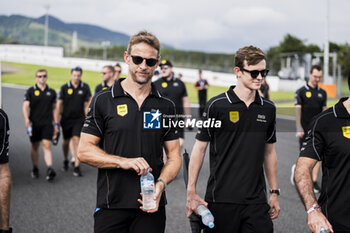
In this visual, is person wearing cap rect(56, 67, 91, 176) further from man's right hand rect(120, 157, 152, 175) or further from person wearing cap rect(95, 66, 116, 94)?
man's right hand rect(120, 157, 152, 175)

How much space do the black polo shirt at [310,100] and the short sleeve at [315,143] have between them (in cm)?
545

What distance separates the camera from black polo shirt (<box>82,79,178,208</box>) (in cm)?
321

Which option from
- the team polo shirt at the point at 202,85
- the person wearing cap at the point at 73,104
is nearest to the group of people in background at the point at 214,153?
the person wearing cap at the point at 73,104

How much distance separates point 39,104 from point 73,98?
2.31 ft

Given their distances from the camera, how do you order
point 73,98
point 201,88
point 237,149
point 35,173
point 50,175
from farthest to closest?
point 201,88, point 73,98, point 35,173, point 50,175, point 237,149

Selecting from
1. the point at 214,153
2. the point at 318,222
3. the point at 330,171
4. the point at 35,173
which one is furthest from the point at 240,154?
the point at 35,173

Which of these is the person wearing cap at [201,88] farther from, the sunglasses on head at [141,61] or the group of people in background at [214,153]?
the sunglasses on head at [141,61]

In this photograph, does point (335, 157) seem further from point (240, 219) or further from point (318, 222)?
point (240, 219)

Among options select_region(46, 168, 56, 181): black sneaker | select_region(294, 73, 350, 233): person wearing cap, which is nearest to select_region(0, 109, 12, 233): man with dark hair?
select_region(294, 73, 350, 233): person wearing cap

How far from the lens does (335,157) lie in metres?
3.16

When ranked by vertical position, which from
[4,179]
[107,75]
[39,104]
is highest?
[107,75]

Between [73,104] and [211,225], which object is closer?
[211,225]

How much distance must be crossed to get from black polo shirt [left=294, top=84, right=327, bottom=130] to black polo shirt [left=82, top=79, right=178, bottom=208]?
581 cm

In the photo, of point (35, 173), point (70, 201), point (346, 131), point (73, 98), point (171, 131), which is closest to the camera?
point (346, 131)
